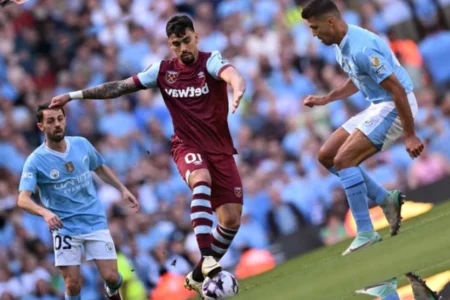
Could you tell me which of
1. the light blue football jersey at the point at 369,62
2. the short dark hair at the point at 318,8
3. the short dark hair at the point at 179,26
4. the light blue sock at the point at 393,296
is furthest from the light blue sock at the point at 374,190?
the light blue sock at the point at 393,296

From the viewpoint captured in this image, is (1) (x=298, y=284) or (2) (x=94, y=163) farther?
(2) (x=94, y=163)

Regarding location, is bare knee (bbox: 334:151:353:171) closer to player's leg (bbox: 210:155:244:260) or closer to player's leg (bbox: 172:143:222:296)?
player's leg (bbox: 210:155:244:260)

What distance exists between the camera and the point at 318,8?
11.4 m

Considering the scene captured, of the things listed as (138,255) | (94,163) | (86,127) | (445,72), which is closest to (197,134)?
(94,163)

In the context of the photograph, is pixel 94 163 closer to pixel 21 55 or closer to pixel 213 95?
pixel 213 95

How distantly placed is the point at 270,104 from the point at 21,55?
3798 millimetres

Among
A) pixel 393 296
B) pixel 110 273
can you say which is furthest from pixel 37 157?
pixel 393 296

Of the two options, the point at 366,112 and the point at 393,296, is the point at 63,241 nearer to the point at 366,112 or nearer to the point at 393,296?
the point at 366,112

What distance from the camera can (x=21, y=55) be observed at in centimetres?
1859

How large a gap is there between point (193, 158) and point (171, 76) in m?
0.81

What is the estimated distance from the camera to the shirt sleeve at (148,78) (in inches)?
451

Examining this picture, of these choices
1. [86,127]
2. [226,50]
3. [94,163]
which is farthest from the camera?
[226,50]

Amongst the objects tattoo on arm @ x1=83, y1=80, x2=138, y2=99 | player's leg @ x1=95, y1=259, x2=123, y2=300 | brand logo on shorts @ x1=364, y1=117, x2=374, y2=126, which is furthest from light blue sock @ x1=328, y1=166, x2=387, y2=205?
player's leg @ x1=95, y1=259, x2=123, y2=300

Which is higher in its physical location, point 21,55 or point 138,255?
point 21,55
